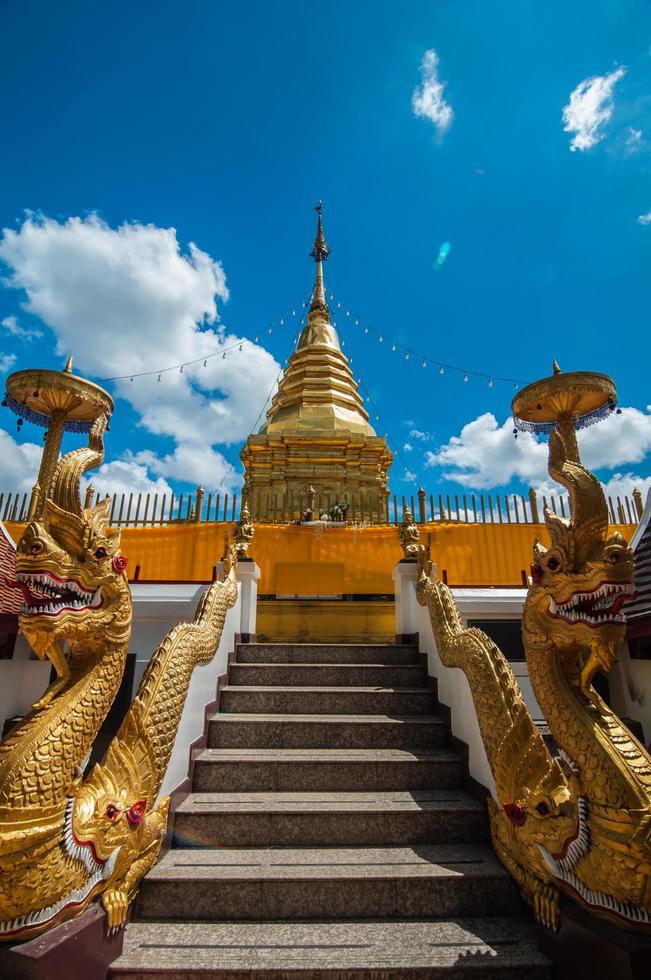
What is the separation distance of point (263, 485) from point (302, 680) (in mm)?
11005

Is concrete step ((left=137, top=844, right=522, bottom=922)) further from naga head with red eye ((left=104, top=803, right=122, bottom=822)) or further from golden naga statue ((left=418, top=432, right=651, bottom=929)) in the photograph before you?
naga head with red eye ((left=104, top=803, right=122, bottom=822))

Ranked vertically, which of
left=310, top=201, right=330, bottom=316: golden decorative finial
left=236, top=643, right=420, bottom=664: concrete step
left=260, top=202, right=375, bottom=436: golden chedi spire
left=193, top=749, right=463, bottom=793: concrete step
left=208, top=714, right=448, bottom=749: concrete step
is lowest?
left=193, top=749, right=463, bottom=793: concrete step

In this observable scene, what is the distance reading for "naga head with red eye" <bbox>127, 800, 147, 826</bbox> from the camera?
8.21ft

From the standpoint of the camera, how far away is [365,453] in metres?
15.9

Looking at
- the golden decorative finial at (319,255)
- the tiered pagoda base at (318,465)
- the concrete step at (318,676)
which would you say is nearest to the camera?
the concrete step at (318,676)

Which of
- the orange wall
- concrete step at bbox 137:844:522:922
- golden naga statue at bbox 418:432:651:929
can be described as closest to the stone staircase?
concrete step at bbox 137:844:522:922

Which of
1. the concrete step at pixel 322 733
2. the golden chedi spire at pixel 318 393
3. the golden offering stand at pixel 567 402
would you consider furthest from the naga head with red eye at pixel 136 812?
the golden chedi spire at pixel 318 393

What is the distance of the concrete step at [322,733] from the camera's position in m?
3.98

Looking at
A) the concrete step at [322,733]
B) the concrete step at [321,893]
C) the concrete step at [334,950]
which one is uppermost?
the concrete step at [322,733]

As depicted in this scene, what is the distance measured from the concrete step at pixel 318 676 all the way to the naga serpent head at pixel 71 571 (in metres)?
2.36

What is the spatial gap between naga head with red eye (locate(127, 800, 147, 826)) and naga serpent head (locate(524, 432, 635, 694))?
89.0 inches

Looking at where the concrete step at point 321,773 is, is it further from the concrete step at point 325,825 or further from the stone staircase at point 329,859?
the concrete step at point 325,825

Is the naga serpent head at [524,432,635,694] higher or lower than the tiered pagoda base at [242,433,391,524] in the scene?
lower

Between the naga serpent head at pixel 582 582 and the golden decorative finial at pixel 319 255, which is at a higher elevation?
the golden decorative finial at pixel 319 255
